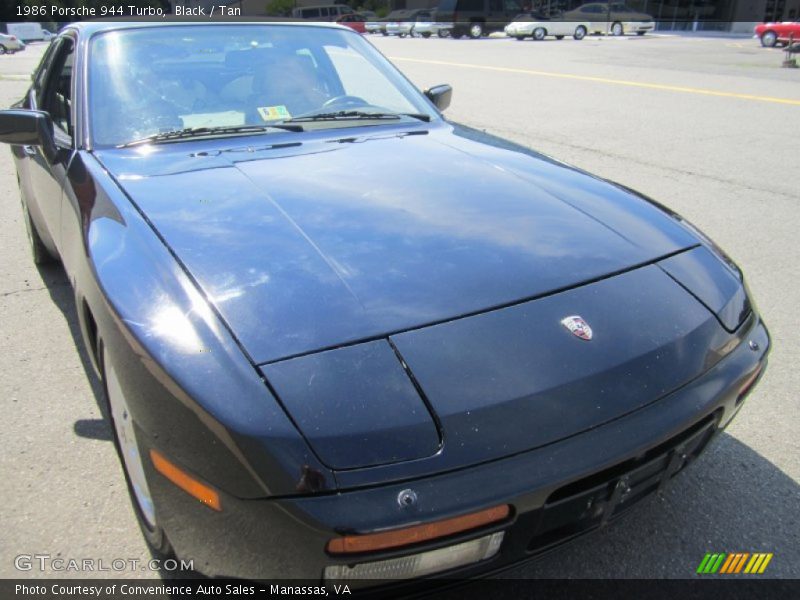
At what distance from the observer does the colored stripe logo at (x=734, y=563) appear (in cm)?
185

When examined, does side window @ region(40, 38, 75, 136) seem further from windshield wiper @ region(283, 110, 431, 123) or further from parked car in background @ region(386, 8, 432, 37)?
parked car in background @ region(386, 8, 432, 37)

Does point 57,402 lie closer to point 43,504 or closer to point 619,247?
point 43,504

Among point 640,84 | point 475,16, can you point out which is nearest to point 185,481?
point 640,84

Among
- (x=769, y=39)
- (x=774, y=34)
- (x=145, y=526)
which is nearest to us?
(x=145, y=526)

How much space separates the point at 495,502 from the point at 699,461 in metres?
1.32

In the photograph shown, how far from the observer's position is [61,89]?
302 cm

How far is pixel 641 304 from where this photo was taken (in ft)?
5.56

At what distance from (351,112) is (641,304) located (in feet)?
5.59

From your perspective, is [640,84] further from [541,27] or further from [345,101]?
[541,27]

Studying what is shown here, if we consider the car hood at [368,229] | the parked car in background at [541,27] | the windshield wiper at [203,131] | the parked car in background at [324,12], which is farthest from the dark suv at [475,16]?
the car hood at [368,229]

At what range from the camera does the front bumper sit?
4.06ft

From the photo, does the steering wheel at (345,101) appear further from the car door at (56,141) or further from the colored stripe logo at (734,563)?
the colored stripe logo at (734,563)

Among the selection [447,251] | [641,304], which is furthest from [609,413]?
[447,251]

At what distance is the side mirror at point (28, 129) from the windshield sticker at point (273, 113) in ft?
2.73
